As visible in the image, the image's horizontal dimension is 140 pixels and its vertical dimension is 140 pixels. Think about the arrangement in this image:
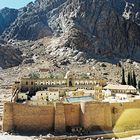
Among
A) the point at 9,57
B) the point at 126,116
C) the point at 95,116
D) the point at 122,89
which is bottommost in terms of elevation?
the point at 126,116

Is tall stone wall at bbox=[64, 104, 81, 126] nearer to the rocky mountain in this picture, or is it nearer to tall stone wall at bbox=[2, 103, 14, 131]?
tall stone wall at bbox=[2, 103, 14, 131]

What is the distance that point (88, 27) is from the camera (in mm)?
122562

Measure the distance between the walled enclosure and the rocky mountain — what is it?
61.7 meters

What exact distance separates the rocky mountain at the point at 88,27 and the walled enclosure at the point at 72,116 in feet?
202

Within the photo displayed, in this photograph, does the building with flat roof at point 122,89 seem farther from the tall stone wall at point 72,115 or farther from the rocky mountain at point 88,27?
the rocky mountain at point 88,27

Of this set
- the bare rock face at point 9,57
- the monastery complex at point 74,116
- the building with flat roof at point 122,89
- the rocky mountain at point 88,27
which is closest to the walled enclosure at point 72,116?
the monastery complex at point 74,116

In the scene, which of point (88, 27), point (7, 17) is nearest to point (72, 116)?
point (88, 27)

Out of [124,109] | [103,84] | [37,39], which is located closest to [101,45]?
[37,39]

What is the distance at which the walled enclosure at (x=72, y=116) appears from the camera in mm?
45594

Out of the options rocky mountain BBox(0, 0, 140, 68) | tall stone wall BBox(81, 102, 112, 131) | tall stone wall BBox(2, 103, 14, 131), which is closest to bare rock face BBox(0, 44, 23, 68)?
rocky mountain BBox(0, 0, 140, 68)

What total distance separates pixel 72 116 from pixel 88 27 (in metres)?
77.3

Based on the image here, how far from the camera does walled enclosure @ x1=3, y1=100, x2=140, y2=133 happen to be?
45.6 m

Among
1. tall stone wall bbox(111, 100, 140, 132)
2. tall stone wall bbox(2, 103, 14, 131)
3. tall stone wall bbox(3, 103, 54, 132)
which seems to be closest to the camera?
tall stone wall bbox(2, 103, 14, 131)

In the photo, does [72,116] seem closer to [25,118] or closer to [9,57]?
[25,118]
